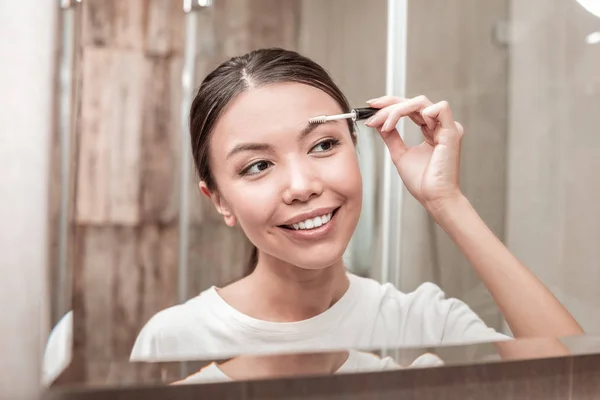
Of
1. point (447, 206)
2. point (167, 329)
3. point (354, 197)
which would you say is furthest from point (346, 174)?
point (167, 329)

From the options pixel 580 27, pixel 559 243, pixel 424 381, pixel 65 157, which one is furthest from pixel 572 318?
pixel 65 157

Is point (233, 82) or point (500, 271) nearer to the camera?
point (233, 82)

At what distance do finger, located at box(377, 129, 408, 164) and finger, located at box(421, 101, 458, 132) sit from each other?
0.04 meters

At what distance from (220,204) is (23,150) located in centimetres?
19

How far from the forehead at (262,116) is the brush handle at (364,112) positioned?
0.22ft

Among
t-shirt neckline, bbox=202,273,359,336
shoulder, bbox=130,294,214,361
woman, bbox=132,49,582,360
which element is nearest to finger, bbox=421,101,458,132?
woman, bbox=132,49,582,360

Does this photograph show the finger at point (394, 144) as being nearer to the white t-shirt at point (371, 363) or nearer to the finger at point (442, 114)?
the finger at point (442, 114)

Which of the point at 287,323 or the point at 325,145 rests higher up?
the point at 325,145

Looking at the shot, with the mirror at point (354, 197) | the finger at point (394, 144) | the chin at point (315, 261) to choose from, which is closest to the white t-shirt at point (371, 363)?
the mirror at point (354, 197)

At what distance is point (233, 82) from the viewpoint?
23.6 inches

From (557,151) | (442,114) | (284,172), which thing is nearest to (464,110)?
(442,114)

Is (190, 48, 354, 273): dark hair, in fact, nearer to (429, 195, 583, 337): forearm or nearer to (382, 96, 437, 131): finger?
(382, 96, 437, 131): finger

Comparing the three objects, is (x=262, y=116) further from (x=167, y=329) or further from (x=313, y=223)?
(x=167, y=329)

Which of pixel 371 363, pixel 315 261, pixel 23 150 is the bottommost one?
pixel 371 363
